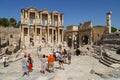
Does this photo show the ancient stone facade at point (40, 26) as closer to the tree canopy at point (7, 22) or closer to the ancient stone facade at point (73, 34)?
the ancient stone facade at point (73, 34)

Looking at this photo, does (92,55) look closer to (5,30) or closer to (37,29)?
(37,29)

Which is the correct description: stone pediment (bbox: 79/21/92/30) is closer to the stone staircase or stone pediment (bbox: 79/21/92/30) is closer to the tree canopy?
the stone staircase

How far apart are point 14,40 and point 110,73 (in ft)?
123

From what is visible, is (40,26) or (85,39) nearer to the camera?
(40,26)

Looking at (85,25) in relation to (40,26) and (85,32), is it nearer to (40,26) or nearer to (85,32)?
(85,32)

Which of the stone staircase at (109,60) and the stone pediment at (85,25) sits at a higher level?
the stone pediment at (85,25)

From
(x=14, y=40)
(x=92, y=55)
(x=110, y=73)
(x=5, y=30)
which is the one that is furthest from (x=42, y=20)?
(x=110, y=73)

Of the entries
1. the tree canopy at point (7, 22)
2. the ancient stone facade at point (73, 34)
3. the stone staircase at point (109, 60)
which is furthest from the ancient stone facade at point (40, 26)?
the tree canopy at point (7, 22)

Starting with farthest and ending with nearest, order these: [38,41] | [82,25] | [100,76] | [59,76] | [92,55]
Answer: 1. [82,25]
2. [38,41]
3. [92,55]
4. [100,76]
5. [59,76]

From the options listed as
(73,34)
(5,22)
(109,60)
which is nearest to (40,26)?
(73,34)

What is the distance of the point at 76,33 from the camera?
53188 mm

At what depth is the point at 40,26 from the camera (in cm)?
4656

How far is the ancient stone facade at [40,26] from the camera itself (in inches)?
1797

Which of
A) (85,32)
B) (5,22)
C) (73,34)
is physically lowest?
(73,34)
